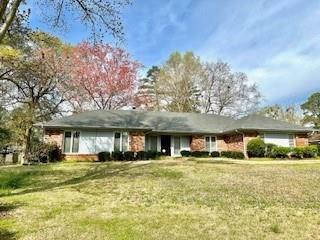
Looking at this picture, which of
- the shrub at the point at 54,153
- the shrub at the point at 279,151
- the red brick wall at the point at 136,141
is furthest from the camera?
the red brick wall at the point at 136,141

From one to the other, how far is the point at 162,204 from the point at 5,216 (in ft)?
13.7

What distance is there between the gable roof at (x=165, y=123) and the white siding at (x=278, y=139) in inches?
26.7

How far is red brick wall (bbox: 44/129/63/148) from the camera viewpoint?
79.9 ft

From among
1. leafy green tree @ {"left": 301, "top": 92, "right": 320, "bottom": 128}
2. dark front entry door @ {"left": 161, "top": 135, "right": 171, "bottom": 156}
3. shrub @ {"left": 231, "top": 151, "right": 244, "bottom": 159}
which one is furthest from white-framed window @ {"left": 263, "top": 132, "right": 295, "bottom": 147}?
leafy green tree @ {"left": 301, "top": 92, "right": 320, "bottom": 128}

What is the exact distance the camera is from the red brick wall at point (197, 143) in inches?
1137

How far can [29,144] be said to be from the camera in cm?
2438

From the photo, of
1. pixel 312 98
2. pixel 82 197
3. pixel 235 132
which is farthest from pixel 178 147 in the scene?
pixel 312 98

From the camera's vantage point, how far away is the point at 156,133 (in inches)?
1119

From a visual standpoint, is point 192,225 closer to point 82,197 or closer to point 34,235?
point 34,235

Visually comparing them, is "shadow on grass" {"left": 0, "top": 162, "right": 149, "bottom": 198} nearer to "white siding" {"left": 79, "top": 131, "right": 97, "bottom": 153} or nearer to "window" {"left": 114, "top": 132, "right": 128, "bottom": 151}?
"white siding" {"left": 79, "top": 131, "right": 97, "bottom": 153}

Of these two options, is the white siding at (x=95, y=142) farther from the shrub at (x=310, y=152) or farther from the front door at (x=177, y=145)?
the shrub at (x=310, y=152)

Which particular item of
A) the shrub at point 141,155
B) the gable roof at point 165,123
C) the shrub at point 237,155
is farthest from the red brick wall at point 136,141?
the shrub at point 237,155

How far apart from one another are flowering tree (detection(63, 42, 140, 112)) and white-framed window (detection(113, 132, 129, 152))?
10006 millimetres

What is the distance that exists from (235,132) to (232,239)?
21.3 metres
